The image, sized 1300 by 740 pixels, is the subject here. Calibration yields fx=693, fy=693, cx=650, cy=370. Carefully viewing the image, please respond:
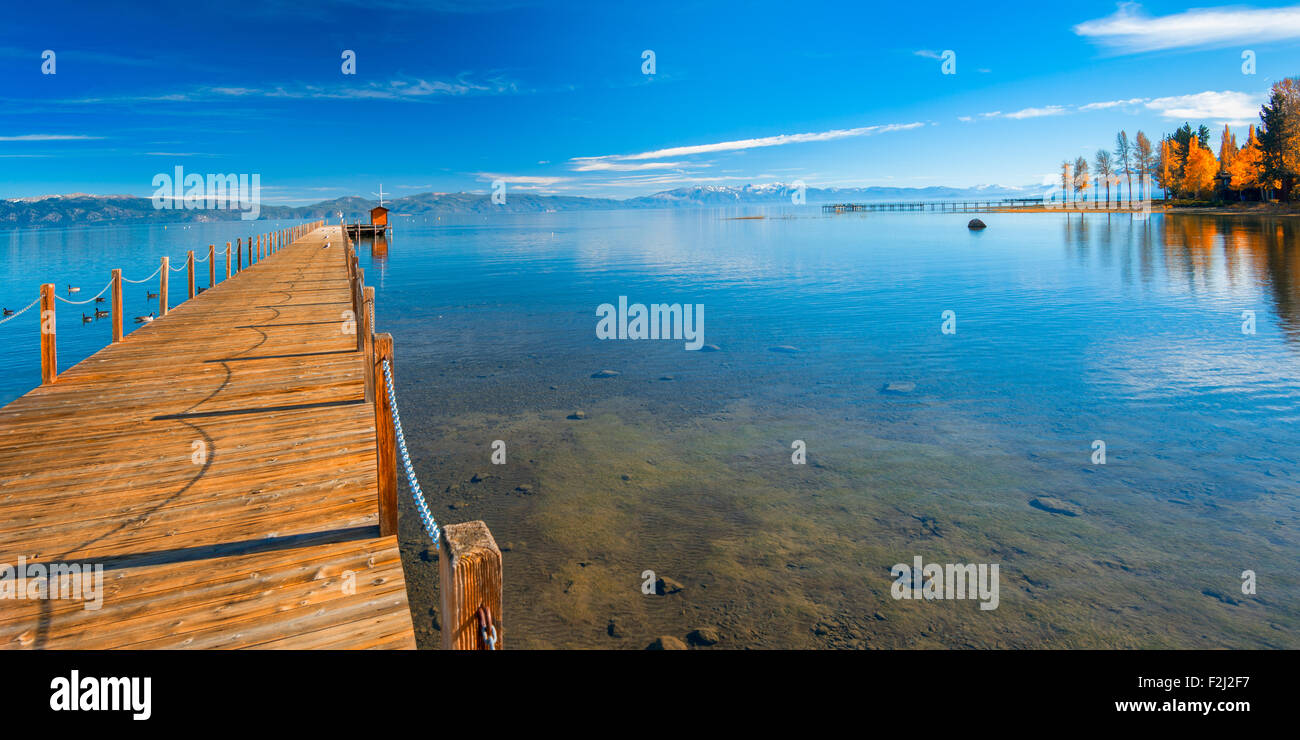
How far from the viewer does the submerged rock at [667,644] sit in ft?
25.0

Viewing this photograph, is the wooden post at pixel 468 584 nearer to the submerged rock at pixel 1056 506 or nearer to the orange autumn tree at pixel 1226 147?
the submerged rock at pixel 1056 506

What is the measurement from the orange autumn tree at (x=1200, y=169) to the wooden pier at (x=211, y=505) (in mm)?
143277

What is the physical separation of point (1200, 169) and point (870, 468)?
454ft

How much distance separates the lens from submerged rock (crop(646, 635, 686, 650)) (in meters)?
7.61

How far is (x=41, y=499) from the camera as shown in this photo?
22.7 ft

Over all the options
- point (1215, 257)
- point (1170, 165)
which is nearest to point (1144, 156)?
point (1170, 165)

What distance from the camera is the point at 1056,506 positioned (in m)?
11.0

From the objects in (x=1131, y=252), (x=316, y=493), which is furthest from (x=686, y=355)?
(x=1131, y=252)

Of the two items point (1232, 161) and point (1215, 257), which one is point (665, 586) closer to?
point (1215, 257)

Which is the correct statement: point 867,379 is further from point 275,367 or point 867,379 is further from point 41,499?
point 41,499

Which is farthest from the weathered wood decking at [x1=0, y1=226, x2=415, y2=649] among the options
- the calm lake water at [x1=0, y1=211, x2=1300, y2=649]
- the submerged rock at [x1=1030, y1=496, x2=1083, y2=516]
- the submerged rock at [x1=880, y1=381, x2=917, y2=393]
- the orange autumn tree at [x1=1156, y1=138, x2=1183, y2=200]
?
the orange autumn tree at [x1=1156, y1=138, x2=1183, y2=200]
